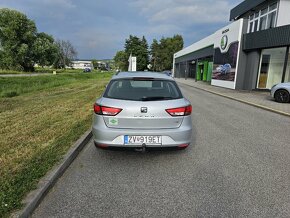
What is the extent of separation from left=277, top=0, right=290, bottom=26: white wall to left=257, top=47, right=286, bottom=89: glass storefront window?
2240 millimetres

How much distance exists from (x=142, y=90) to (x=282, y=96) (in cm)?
1033

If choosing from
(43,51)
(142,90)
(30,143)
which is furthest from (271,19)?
(43,51)

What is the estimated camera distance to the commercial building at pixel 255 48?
15805 mm

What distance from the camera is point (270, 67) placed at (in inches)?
680

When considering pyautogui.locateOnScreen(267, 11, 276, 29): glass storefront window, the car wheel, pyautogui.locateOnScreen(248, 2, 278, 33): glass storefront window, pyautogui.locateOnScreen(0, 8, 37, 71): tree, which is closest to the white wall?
pyautogui.locateOnScreen(248, 2, 278, 33): glass storefront window

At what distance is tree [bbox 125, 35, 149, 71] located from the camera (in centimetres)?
7550

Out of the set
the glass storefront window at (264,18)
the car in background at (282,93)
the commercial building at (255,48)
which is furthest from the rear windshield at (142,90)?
the glass storefront window at (264,18)

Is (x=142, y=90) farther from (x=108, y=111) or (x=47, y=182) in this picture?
(x=47, y=182)

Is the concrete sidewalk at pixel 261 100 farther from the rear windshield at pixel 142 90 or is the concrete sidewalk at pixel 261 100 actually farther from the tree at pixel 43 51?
the tree at pixel 43 51

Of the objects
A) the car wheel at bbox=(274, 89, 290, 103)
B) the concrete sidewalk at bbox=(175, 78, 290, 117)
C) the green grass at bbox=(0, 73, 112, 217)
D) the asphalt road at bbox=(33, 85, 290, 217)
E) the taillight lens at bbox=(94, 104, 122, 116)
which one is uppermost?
the taillight lens at bbox=(94, 104, 122, 116)

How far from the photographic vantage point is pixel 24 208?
2414 mm

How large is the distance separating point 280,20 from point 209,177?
17.7 m

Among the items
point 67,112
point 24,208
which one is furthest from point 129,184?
point 67,112

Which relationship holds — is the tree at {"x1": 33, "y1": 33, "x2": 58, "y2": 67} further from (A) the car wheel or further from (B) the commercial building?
(A) the car wheel
